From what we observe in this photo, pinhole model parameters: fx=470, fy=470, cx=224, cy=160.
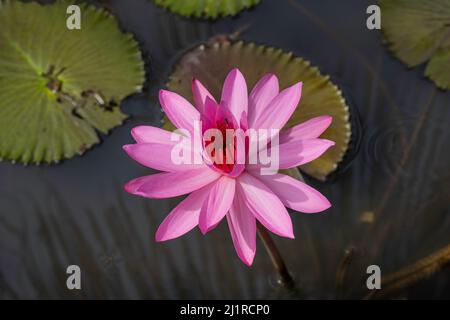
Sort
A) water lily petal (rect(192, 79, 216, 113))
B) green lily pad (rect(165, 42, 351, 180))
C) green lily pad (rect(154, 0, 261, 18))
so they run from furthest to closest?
green lily pad (rect(154, 0, 261, 18)), green lily pad (rect(165, 42, 351, 180)), water lily petal (rect(192, 79, 216, 113))

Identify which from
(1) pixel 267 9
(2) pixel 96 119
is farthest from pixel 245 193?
(1) pixel 267 9

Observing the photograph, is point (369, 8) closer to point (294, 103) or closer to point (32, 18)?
point (294, 103)

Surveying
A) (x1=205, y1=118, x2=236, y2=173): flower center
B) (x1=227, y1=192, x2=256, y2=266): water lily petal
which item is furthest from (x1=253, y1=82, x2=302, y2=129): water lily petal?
(x1=227, y1=192, x2=256, y2=266): water lily petal

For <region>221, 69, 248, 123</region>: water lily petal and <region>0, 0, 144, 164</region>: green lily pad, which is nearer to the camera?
<region>221, 69, 248, 123</region>: water lily petal

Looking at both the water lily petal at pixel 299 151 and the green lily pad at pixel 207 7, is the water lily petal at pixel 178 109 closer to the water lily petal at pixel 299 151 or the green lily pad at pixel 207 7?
the water lily petal at pixel 299 151

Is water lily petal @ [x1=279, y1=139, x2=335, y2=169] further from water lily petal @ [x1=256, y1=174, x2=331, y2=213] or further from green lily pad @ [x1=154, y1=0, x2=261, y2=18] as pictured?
green lily pad @ [x1=154, y1=0, x2=261, y2=18]

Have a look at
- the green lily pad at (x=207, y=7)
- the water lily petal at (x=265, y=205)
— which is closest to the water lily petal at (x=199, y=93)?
the water lily petal at (x=265, y=205)

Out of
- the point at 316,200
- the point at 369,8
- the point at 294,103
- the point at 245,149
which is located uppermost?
the point at 369,8
